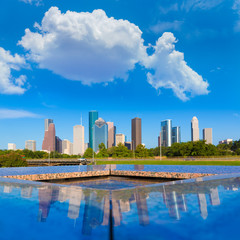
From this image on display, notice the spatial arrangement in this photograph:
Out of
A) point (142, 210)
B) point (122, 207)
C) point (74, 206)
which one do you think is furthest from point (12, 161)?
point (142, 210)

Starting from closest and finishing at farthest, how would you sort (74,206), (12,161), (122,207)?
(122,207)
(74,206)
(12,161)

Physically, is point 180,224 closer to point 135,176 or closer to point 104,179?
point 135,176

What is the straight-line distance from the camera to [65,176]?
1070cm

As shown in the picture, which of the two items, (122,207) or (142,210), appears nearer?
(142,210)

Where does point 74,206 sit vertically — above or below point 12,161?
above

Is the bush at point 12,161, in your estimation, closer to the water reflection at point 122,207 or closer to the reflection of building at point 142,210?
the water reflection at point 122,207

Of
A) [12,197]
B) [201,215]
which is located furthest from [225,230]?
[12,197]

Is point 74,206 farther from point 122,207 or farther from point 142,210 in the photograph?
point 142,210

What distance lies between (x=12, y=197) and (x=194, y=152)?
2851 inches

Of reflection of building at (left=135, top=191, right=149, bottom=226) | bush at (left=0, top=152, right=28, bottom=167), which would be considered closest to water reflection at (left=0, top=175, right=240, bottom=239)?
reflection of building at (left=135, top=191, right=149, bottom=226)

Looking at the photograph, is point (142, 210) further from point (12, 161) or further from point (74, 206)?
point (12, 161)

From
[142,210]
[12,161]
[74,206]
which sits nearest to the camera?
[142,210]

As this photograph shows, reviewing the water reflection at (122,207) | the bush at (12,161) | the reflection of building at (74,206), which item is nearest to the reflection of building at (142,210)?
the water reflection at (122,207)

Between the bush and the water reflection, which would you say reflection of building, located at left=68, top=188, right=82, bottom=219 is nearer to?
the water reflection
